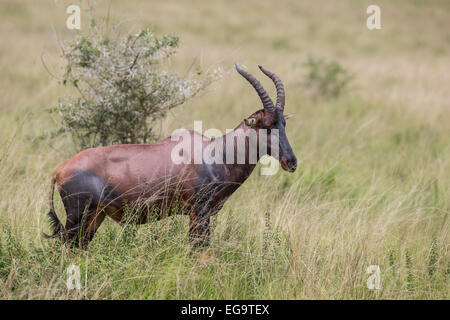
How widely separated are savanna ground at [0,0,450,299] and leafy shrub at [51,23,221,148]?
37 centimetres

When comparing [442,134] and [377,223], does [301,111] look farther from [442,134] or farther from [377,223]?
[377,223]

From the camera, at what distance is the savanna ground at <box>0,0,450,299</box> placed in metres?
3.95

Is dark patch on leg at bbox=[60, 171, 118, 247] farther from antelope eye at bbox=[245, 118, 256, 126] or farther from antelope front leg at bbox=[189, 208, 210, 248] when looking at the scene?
antelope eye at bbox=[245, 118, 256, 126]

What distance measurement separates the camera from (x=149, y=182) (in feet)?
13.5

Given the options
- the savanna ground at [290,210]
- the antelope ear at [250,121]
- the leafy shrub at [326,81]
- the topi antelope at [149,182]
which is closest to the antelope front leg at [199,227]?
the topi antelope at [149,182]

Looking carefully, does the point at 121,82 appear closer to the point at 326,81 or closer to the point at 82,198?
the point at 82,198

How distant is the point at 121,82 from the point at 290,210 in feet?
7.52

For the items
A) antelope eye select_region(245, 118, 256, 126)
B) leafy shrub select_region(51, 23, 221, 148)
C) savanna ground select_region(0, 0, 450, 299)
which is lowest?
savanna ground select_region(0, 0, 450, 299)

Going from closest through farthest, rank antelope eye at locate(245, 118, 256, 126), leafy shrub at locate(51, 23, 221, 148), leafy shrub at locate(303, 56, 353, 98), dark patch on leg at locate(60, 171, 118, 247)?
dark patch on leg at locate(60, 171, 118, 247), antelope eye at locate(245, 118, 256, 126), leafy shrub at locate(51, 23, 221, 148), leafy shrub at locate(303, 56, 353, 98)

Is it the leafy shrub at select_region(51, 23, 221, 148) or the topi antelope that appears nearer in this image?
the topi antelope

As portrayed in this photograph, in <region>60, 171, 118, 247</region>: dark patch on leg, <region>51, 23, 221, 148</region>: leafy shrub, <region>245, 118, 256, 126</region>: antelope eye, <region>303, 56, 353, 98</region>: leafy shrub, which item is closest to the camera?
<region>60, 171, 118, 247</region>: dark patch on leg

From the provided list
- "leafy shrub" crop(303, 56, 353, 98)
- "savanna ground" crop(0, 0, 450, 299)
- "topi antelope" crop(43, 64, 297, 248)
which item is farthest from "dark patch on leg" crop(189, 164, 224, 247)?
"leafy shrub" crop(303, 56, 353, 98)

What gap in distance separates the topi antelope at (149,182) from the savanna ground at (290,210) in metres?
0.20
